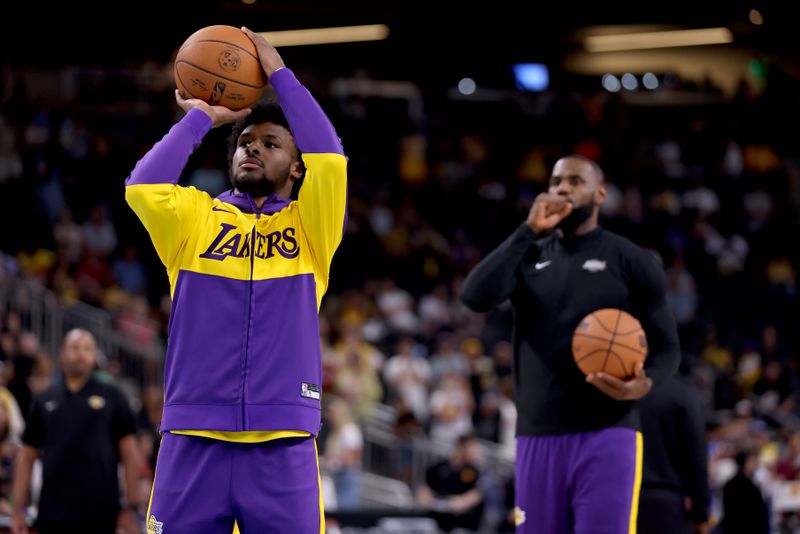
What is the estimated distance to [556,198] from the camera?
6520 mm

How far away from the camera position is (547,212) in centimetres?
646

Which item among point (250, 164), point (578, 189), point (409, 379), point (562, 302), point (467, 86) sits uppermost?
→ point (467, 86)

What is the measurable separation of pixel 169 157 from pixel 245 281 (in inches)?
21.4

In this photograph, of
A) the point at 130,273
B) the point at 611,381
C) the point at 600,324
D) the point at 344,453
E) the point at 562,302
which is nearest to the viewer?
the point at 611,381

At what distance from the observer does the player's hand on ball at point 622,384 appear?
609cm

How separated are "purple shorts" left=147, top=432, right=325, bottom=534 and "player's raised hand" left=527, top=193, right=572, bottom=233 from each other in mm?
2239

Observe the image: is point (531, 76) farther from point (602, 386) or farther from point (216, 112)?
point (216, 112)

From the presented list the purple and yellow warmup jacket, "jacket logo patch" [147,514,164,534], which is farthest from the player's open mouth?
"jacket logo patch" [147,514,164,534]

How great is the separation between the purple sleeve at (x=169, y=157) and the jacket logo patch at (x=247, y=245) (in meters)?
0.28

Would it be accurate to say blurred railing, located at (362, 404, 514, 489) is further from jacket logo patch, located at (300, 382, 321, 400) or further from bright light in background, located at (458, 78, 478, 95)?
bright light in background, located at (458, 78, 478, 95)

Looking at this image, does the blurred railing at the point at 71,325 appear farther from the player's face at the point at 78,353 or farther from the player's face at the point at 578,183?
the player's face at the point at 578,183

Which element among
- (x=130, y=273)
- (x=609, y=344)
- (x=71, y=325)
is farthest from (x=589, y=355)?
(x=130, y=273)

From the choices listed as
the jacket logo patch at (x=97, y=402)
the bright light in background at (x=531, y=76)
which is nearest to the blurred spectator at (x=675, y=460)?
the jacket logo patch at (x=97, y=402)

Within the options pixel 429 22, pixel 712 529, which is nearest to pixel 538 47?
pixel 429 22
